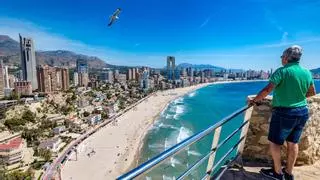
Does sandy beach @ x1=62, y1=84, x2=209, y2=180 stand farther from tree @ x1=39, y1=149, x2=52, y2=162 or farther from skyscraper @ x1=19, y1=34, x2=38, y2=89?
skyscraper @ x1=19, y1=34, x2=38, y2=89

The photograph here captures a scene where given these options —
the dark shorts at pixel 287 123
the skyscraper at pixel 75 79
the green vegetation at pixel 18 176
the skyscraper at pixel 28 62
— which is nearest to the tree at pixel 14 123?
the green vegetation at pixel 18 176

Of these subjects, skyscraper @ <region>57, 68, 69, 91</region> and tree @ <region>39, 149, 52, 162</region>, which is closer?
tree @ <region>39, 149, 52, 162</region>

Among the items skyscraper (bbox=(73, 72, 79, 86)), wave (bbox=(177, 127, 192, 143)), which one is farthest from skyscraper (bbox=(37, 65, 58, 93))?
wave (bbox=(177, 127, 192, 143))

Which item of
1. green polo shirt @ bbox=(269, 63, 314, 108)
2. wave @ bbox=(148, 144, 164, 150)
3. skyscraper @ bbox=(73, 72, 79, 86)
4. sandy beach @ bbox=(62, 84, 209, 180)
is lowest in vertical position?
sandy beach @ bbox=(62, 84, 209, 180)

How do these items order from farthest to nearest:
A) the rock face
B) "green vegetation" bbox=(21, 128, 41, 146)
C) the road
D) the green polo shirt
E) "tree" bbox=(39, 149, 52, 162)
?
"green vegetation" bbox=(21, 128, 41, 146) → "tree" bbox=(39, 149, 52, 162) → the road → the rock face → the green polo shirt

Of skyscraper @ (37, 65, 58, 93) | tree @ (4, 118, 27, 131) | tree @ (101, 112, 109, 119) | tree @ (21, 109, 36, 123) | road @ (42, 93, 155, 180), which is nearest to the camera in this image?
road @ (42, 93, 155, 180)

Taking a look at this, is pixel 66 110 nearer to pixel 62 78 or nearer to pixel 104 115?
pixel 104 115

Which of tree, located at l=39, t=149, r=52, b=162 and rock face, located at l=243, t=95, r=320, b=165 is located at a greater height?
rock face, located at l=243, t=95, r=320, b=165
